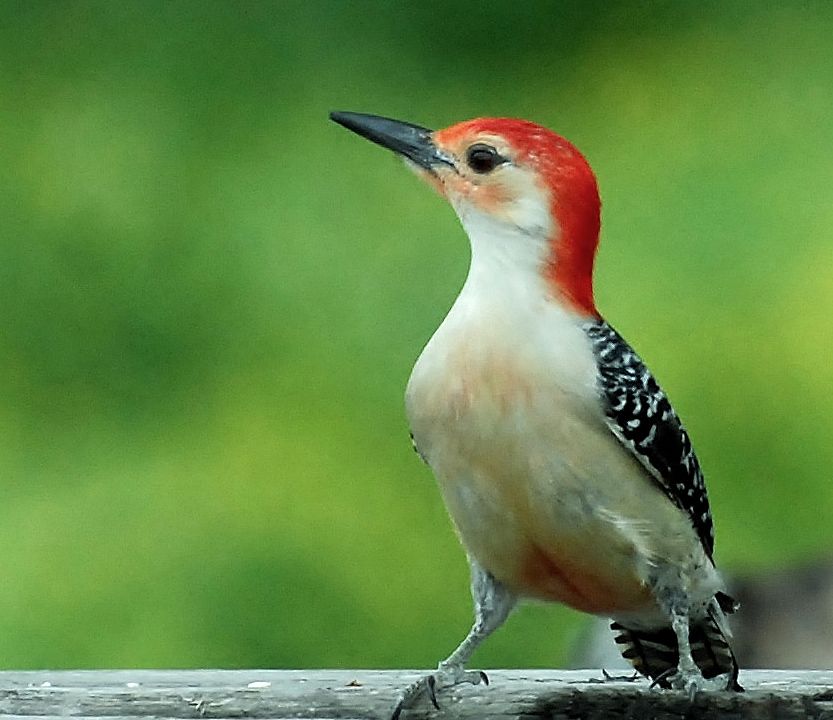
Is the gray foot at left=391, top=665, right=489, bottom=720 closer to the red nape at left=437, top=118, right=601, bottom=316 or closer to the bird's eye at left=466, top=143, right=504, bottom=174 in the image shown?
the red nape at left=437, top=118, right=601, bottom=316

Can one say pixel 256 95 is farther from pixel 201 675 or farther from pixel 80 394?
pixel 201 675

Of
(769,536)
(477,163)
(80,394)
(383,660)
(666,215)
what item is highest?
(477,163)

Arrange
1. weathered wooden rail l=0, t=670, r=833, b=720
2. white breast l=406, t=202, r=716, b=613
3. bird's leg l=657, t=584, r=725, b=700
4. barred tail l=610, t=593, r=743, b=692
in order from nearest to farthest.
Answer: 1. weathered wooden rail l=0, t=670, r=833, b=720
2. white breast l=406, t=202, r=716, b=613
3. bird's leg l=657, t=584, r=725, b=700
4. barred tail l=610, t=593, r=743, b=692

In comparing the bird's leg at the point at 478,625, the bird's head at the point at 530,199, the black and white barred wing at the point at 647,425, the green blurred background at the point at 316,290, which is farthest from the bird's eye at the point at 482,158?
the green blurred background at the point at 316,290

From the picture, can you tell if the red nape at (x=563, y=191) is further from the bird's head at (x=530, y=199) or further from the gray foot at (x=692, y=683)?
the gray foot at (x=692, y=683)

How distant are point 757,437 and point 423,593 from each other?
0.79 metres

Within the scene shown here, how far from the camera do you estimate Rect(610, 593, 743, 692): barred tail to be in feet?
7.73

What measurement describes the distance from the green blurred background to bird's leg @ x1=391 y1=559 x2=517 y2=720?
4.42 feet

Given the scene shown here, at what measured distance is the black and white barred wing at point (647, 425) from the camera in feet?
6.83

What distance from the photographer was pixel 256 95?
12.5 ft

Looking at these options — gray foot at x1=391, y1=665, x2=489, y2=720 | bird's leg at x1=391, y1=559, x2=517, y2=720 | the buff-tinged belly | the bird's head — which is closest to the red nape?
the bird's head

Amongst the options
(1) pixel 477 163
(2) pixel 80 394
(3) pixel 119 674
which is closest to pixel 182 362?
(2) pixel 80 394

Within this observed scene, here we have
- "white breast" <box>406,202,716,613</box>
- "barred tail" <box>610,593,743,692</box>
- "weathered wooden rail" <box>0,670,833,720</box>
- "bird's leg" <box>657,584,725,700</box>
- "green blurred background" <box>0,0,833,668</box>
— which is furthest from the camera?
"green blurred background" <box>0,0,833,668</box>

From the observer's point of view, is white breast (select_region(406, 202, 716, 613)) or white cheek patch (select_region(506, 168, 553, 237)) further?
white cheek patch (select_region(506, 168, 553, 237))
